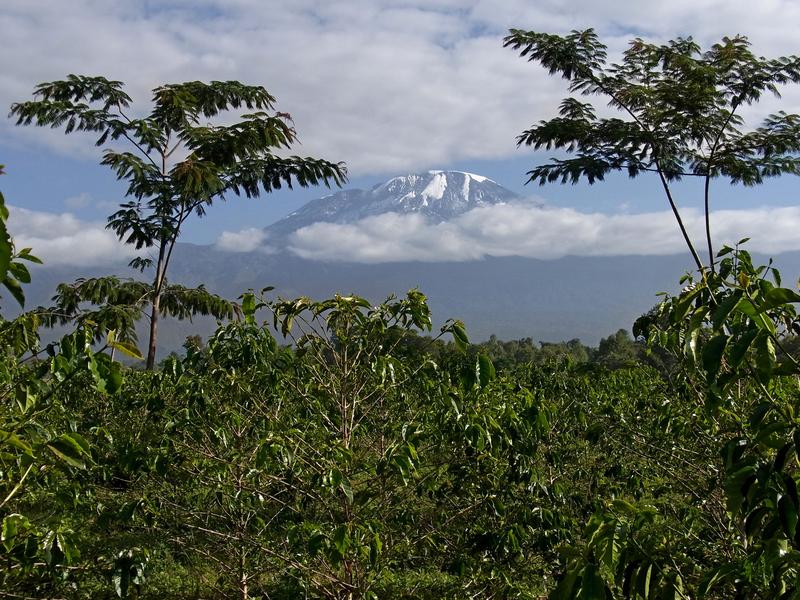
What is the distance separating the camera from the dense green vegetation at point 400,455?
1.87m

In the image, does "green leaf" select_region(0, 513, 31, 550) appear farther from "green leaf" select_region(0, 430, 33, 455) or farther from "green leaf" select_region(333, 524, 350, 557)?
"green leaf" select_region(333, 524, 350, 557)

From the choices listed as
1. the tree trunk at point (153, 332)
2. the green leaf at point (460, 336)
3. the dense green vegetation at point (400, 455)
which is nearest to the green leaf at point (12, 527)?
the dense green vegetation at point (400, 455)

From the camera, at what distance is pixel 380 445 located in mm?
4273

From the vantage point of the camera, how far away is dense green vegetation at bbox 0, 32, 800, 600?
6.12ft

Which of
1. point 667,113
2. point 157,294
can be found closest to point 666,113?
point 667,113

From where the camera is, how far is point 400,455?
327 cm

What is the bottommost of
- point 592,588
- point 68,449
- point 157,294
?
point 592,588

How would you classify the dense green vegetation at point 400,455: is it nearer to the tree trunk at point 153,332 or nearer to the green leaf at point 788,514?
the green leaf at point 788,514

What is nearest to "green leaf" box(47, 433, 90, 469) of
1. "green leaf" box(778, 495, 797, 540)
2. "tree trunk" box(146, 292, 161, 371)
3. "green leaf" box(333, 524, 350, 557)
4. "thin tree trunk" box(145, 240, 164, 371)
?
"green leaf" box(333, 524, 350, 557)

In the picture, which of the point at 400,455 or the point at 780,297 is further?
the point at 400,455

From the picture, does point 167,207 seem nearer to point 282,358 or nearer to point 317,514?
point 317,514

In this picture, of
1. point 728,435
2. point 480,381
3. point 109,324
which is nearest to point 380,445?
point 480,381

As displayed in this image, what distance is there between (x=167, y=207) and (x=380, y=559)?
27.8ft

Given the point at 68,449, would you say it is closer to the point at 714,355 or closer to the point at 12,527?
the point at 12,527
